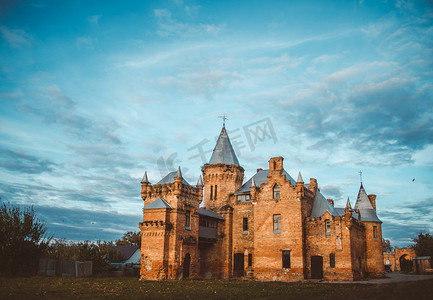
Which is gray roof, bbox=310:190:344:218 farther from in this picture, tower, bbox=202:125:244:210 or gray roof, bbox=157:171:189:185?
gray roof, bbox=157:171:189:185

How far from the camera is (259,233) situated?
41.9 meters

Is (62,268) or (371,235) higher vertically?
(371,235)

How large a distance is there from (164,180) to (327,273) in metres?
20.9

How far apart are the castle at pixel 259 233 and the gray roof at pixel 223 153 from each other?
3864 millimetres

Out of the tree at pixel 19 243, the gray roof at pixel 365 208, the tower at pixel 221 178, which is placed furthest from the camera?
the tower at pixel 221 178

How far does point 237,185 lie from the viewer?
48625mm

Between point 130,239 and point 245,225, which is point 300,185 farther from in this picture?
point 130,239

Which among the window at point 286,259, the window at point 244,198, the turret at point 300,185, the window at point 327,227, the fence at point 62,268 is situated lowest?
the fence at point 62,268

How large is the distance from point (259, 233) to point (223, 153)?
13.4 metres

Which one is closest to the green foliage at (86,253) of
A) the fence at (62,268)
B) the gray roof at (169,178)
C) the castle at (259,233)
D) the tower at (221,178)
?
the fence at (62,268)

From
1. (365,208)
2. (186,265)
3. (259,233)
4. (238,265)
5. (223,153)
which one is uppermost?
(223,153)

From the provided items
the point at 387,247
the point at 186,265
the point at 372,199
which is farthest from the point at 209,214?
the point at 387,247

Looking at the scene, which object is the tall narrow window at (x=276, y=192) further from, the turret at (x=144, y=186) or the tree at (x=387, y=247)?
the tree at (x=387, y=247)

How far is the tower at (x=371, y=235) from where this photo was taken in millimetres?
42656
